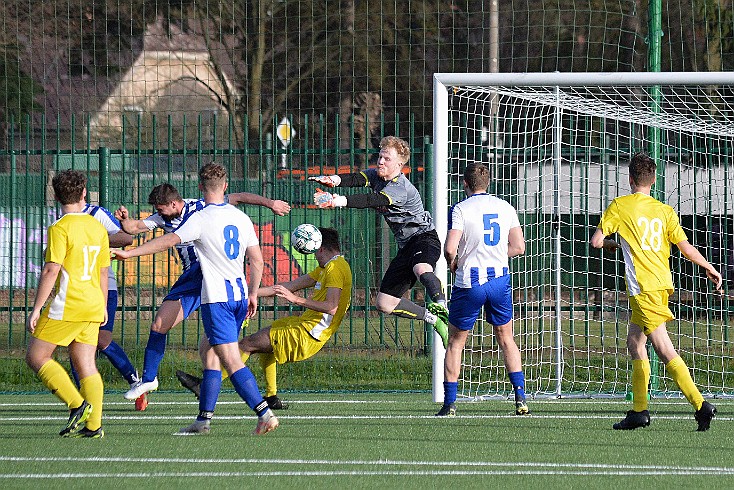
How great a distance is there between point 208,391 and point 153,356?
174 centimetres

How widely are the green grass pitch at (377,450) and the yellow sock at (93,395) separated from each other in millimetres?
145

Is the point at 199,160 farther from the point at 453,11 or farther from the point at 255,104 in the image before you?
the point at 255,104

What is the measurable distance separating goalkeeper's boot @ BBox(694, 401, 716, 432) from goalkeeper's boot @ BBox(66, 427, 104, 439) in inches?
155

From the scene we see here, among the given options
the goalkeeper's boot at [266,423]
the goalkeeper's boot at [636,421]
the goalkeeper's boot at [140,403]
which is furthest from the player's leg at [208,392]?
the goalkeeper's boot at [636,421]

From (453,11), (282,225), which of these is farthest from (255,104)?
(282,225)

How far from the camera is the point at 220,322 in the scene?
757 centimetres

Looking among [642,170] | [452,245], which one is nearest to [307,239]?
[452,245]

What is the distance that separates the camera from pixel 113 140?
17.7 metres

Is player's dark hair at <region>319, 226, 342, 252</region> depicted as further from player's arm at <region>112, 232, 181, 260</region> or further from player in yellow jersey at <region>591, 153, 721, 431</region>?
player in yellow jersey at <region>591, 153, 721, 431</region>

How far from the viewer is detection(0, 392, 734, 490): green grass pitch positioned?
6.09 metres

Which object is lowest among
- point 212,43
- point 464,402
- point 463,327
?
point 464,402

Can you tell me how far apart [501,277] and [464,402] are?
168cm

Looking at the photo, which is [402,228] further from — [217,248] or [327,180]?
[217,248]

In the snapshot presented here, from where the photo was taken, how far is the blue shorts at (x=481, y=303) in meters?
8.86
